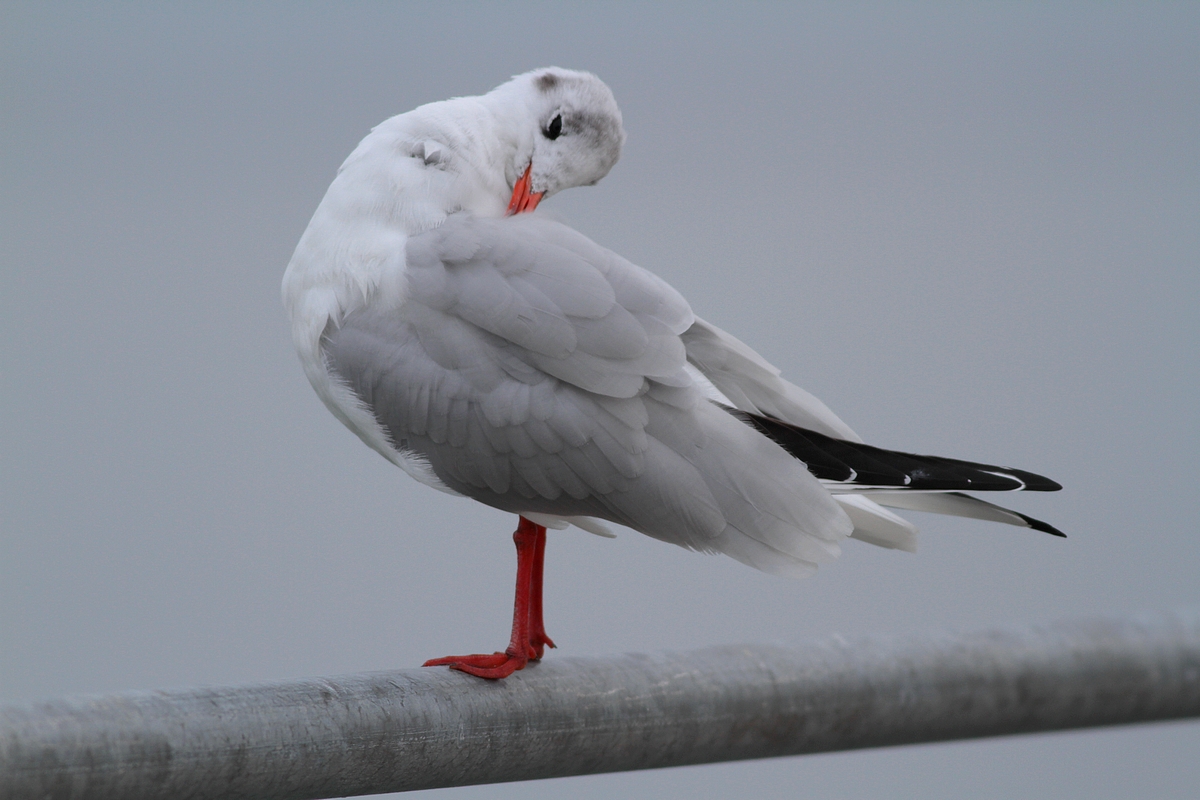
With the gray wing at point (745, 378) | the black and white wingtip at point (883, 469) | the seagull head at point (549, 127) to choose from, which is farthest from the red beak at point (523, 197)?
the black and white wingtip at point (883, 469)

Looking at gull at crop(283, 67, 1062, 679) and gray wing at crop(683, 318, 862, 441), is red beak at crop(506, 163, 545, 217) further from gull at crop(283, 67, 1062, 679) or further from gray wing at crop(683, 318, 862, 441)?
gray wing at crop(683, 318, 862, 441)

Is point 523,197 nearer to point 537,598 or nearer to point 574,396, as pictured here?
point 574,396

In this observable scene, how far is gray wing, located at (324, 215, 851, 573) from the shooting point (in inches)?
59.3

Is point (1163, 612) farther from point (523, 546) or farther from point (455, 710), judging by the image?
point (455, 710)

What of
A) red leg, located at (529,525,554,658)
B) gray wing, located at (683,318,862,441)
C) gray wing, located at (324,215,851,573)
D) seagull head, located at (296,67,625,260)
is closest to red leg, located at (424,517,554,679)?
red leg, located at (529,525,554,658)

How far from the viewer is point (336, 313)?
1.56m

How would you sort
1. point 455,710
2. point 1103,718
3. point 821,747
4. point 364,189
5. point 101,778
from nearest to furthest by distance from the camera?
1. point 101,778
2. point 455,710
3. point 821,747
4. point 364,189
5. point 1103,718

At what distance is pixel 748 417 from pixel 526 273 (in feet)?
1.11

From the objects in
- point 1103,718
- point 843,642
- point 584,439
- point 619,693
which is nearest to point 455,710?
point 619,693

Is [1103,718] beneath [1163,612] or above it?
beneath

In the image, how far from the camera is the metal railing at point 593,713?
1046 mm

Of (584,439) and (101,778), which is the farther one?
(584,439)

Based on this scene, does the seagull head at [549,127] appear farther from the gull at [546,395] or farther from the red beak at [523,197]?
the gull at [546,395]

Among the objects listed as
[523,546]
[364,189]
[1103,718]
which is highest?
[364,189]
